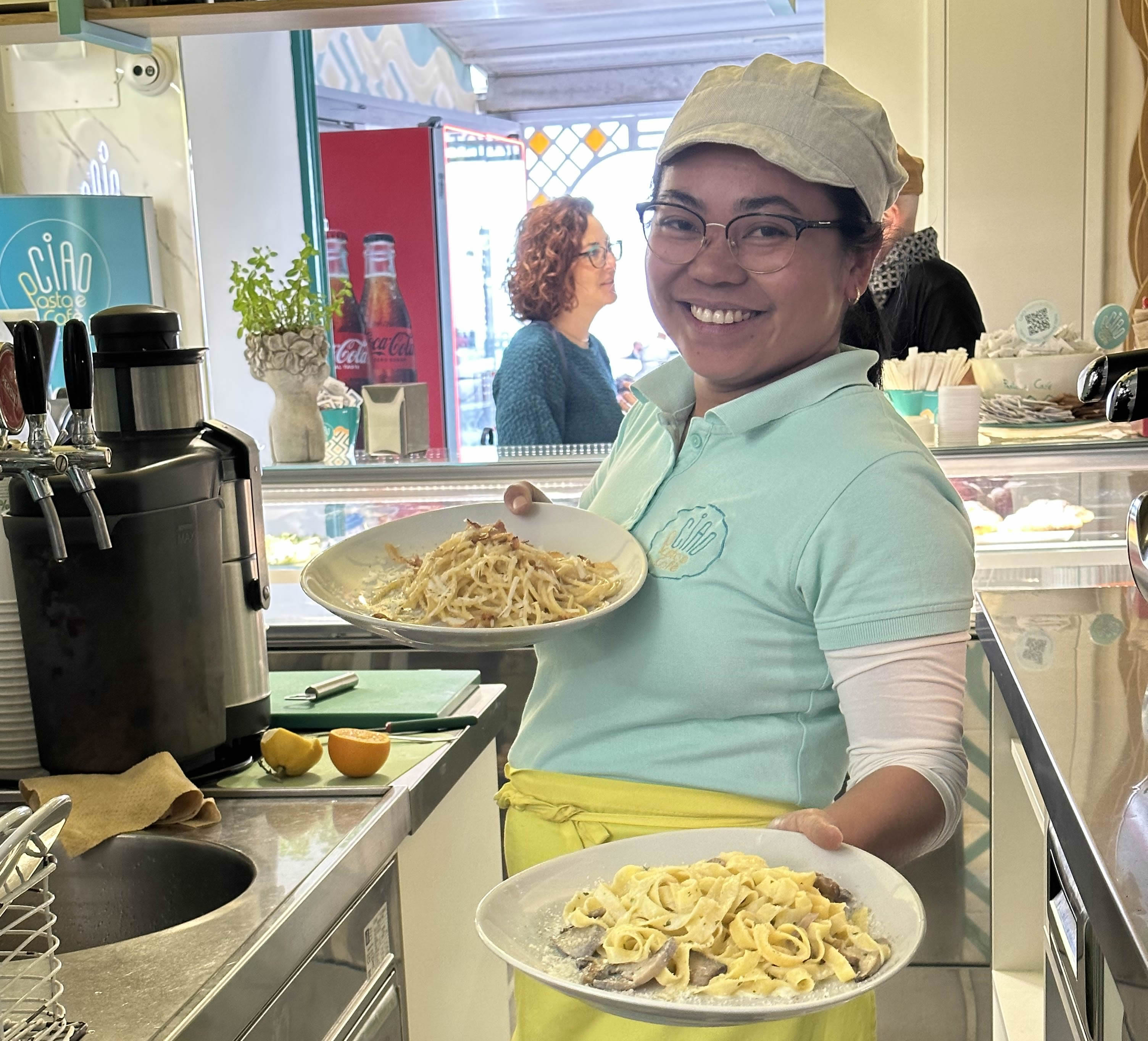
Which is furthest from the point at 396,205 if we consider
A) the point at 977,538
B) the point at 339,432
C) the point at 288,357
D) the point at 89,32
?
the point at 977,538

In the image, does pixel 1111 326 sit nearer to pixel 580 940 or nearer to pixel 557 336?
pixel 557 336

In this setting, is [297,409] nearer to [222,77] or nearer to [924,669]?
[924,669]

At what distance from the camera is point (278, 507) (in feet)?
9.98

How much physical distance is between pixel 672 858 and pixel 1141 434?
2.10 meters

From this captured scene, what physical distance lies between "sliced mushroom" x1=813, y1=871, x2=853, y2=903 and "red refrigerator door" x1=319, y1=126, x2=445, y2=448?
618 centimetres

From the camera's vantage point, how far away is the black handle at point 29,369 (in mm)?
1362

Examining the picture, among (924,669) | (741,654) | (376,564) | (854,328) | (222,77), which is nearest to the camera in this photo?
(924,669)

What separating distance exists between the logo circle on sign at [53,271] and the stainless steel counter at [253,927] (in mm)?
4234

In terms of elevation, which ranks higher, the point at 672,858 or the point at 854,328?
the point at 854,328

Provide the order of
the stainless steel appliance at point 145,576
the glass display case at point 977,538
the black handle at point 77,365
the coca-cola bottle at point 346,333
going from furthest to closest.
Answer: the coca-cola bottle at point 346,333 → the glass display case at point 977,538 → the stainless steel appliance at point 145,576 → the black handle at point 77,365

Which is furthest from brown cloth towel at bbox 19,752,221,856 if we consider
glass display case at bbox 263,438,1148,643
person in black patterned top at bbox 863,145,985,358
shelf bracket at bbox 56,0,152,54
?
person in black patterned top at bbox 863,145,985,358

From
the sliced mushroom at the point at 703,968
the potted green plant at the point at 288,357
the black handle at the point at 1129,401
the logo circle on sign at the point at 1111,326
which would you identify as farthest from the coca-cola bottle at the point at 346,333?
the sliced mushroom at the point at 703,968

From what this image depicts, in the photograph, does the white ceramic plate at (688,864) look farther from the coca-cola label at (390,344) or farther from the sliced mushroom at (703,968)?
the coca-cola label at (390,344)

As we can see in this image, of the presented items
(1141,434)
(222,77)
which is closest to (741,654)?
A: (1141,434)
